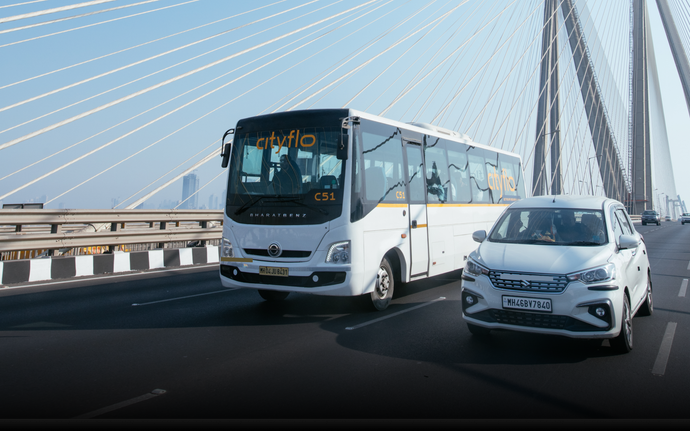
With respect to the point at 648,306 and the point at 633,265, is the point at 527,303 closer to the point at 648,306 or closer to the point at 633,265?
the point at 633,265

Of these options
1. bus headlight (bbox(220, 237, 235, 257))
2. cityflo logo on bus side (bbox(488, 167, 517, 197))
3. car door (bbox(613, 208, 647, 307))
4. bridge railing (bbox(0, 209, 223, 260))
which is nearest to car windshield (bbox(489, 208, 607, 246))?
car door (bbox(613, 208, 647, 307))

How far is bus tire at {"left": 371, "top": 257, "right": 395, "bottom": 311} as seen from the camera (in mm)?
7307

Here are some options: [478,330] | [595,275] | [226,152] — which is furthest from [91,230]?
[595,275]

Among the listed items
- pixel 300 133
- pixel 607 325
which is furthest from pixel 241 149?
pixel 607 325

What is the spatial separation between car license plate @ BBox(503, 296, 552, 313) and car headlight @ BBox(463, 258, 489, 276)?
1.14 feet

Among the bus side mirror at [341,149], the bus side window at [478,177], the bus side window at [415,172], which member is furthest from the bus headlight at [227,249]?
the bus side window at [478,177]

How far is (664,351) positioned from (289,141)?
4.97m

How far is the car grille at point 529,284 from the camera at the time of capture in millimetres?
4871

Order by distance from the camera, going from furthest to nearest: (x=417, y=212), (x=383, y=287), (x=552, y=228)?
1. (x=417, y=212)
2. (x=383, y=287)
3. (x=552, y=228)

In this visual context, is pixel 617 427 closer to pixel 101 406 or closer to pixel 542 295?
pixel 542 295

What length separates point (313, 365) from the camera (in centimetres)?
470

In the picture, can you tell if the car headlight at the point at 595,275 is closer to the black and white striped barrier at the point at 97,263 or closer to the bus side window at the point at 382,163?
the bus side window at the point at 382,163

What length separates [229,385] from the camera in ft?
13.6

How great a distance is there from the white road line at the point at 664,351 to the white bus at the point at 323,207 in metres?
3.35
